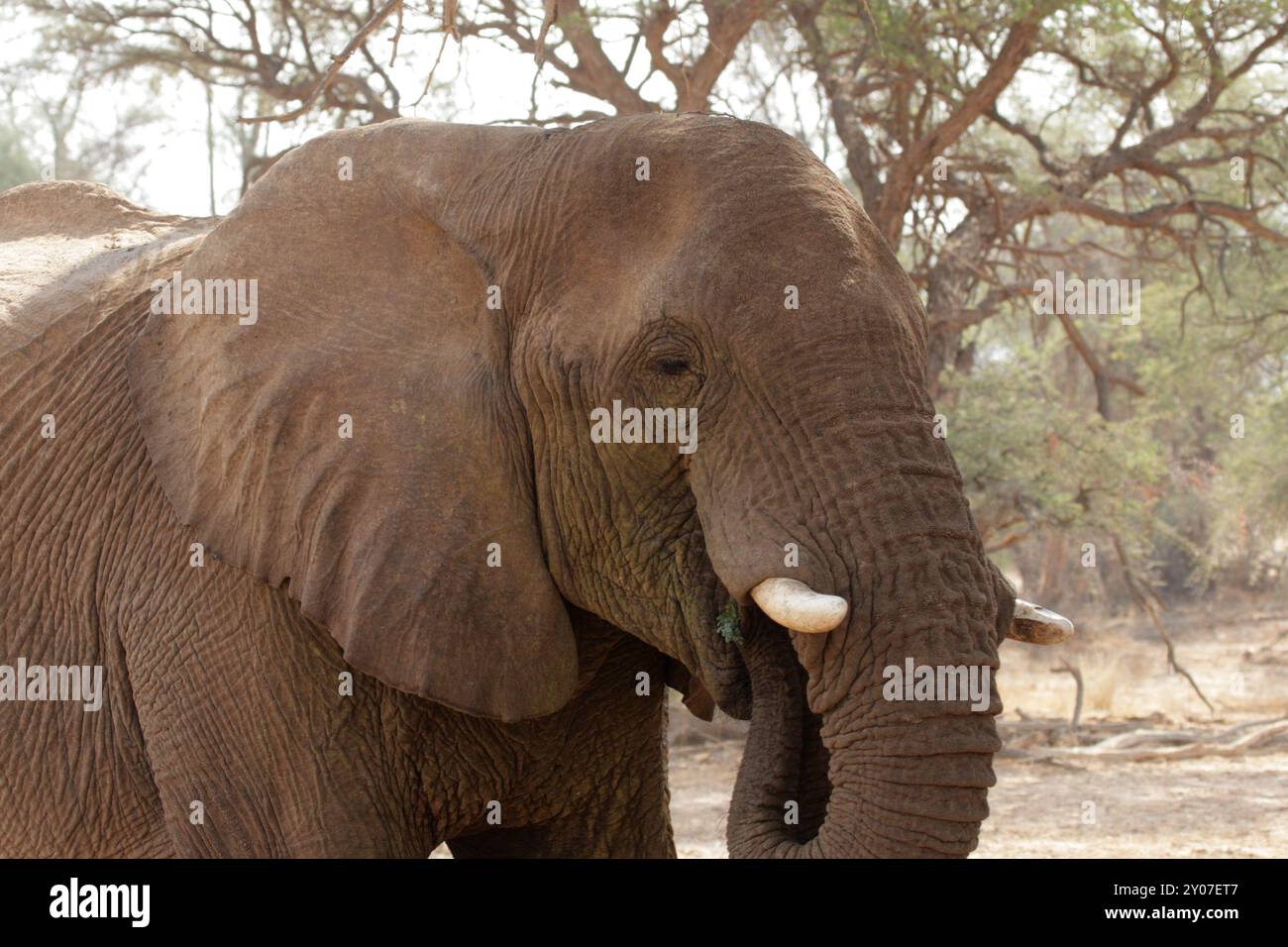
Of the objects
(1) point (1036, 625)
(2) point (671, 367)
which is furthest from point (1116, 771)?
(2) point (671, 367)

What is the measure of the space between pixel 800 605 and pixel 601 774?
4.26ft

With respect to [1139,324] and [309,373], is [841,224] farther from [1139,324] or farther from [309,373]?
[1139,324]

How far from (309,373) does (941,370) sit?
29.1 ft

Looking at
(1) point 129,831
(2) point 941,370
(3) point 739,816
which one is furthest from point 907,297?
(2) point 941,370

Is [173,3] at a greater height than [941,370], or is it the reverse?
[173,3]

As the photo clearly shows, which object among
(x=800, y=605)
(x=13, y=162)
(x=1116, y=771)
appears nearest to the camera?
(x=800, y=605)

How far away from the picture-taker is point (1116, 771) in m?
10.7

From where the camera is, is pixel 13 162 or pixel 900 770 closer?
pixel 900 770

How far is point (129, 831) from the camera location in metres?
3.64

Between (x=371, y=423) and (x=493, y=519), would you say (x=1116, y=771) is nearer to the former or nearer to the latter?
(x=493, y=519)

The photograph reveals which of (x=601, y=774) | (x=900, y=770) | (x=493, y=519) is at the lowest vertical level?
(x=601, y=774)

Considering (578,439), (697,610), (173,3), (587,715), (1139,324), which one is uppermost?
(173,3)

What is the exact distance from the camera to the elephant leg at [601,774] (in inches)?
147

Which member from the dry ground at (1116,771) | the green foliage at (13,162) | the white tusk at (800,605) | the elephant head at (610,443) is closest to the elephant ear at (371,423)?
the elephant head at (610,443)
